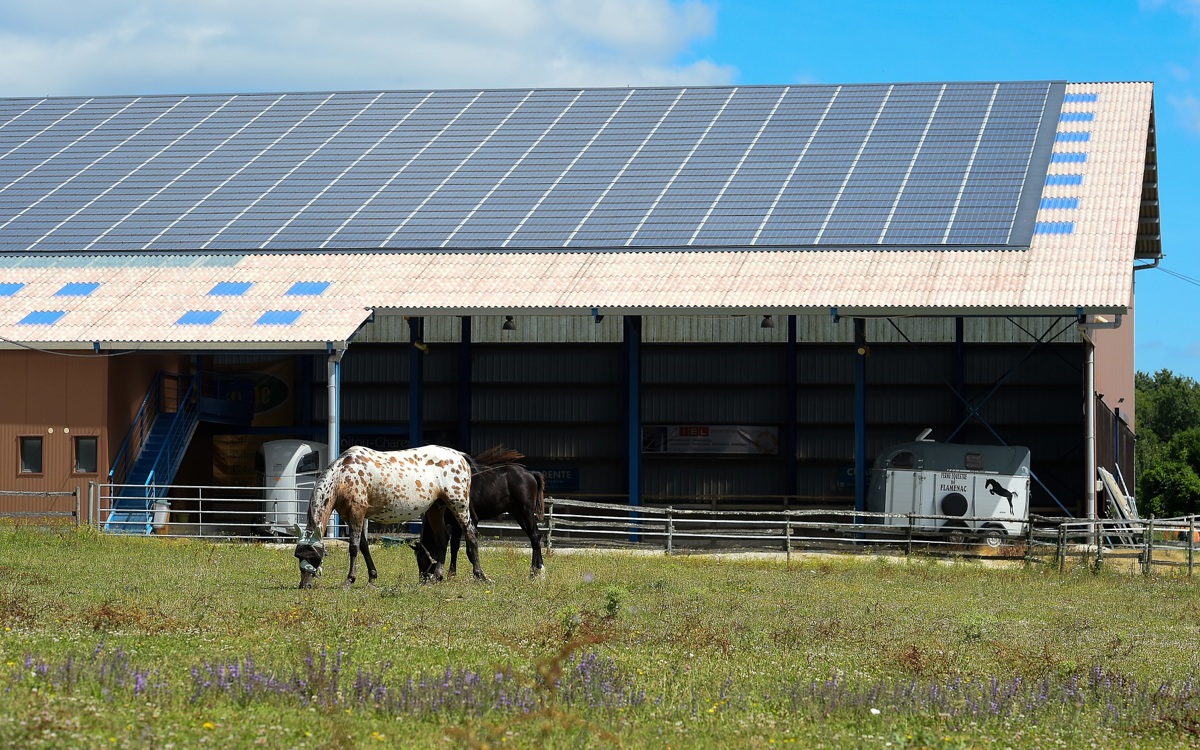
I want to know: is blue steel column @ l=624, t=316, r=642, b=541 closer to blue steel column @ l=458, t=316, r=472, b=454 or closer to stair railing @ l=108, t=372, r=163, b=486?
blue steel column @ l=458, t=316, r=472, b=454

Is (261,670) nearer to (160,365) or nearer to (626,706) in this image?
(626,706)

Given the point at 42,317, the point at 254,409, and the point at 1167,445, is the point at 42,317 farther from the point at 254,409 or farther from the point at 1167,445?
the point at 1167,445

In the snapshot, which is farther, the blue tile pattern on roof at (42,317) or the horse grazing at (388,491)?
the blue tile pattern on roof at (42,317)

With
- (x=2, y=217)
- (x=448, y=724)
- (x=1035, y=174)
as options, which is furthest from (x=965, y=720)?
(x=2, y=217)

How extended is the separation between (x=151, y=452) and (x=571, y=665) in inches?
914

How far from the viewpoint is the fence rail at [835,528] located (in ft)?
87.5

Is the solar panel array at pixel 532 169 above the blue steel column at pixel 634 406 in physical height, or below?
above

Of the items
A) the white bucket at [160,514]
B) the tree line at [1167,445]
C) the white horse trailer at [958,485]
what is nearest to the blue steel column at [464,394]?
the white bucket at [160,514]

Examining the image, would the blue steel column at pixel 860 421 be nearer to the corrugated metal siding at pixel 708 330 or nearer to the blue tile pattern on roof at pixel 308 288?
the corrugated metal siding at pixel 708 330

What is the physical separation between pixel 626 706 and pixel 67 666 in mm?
4013

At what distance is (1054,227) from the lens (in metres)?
34.4

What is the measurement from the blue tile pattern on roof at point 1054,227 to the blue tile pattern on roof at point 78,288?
2139 centimetres

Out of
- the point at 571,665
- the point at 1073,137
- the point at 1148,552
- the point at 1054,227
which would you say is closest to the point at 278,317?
the point at 1054,227

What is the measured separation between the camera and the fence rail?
26656 millimetres
